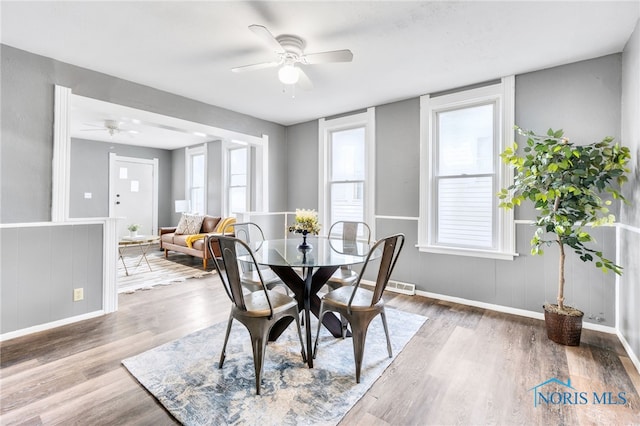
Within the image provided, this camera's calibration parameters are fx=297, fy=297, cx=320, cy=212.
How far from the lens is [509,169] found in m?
3.14

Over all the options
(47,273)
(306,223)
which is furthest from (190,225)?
(306,223)

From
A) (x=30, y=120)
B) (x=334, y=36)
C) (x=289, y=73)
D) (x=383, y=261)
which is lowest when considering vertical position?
(x=383, y=261)

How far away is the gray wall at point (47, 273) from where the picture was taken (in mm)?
2561

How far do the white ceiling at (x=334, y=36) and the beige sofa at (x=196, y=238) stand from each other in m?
2.81

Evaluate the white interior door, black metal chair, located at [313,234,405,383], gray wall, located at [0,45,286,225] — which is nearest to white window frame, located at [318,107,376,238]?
black metal chair, located at [313,234,405,383]

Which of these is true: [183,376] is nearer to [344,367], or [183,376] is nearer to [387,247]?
[344,367]

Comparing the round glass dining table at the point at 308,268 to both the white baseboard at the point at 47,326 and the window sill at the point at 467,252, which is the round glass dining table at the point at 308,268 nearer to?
the window sill at the point at 467,252

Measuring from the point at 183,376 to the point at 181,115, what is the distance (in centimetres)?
305

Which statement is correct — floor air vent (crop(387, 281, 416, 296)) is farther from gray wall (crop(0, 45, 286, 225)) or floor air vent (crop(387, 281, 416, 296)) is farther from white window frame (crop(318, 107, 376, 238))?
gray wall (crop(0, 45, 286, 225))

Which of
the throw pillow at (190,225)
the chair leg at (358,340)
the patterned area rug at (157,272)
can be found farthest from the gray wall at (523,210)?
the throw pillow at (190,225)

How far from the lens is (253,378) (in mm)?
2012

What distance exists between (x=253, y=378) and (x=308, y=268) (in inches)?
32.3

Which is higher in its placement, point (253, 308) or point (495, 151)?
point (495, 151)

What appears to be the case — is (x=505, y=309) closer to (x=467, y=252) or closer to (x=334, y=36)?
(x=467, y=252)
